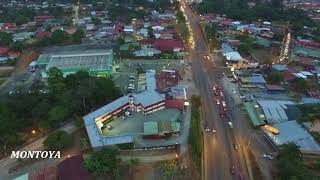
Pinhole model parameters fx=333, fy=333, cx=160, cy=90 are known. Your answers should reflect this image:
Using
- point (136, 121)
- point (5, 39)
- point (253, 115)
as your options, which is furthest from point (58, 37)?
point (253, 115)

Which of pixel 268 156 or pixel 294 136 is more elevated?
pixel 294 136

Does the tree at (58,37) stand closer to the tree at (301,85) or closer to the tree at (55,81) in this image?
the tree at (55,81)

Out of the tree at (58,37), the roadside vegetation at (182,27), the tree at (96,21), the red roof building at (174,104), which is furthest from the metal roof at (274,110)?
the tree at (96,21)

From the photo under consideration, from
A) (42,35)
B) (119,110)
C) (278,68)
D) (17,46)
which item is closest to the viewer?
(119,110)

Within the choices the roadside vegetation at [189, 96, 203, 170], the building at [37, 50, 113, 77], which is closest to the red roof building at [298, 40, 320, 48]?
the roadside vegetation at [189, 96, 203, 170]

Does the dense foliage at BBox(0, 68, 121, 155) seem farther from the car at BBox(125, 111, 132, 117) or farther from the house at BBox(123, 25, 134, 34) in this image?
the house at BBox(123, 25, 134, 34)

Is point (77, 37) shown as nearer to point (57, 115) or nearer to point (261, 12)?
point (57, 115)

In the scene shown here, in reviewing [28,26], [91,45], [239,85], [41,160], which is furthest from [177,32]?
[41,160]
